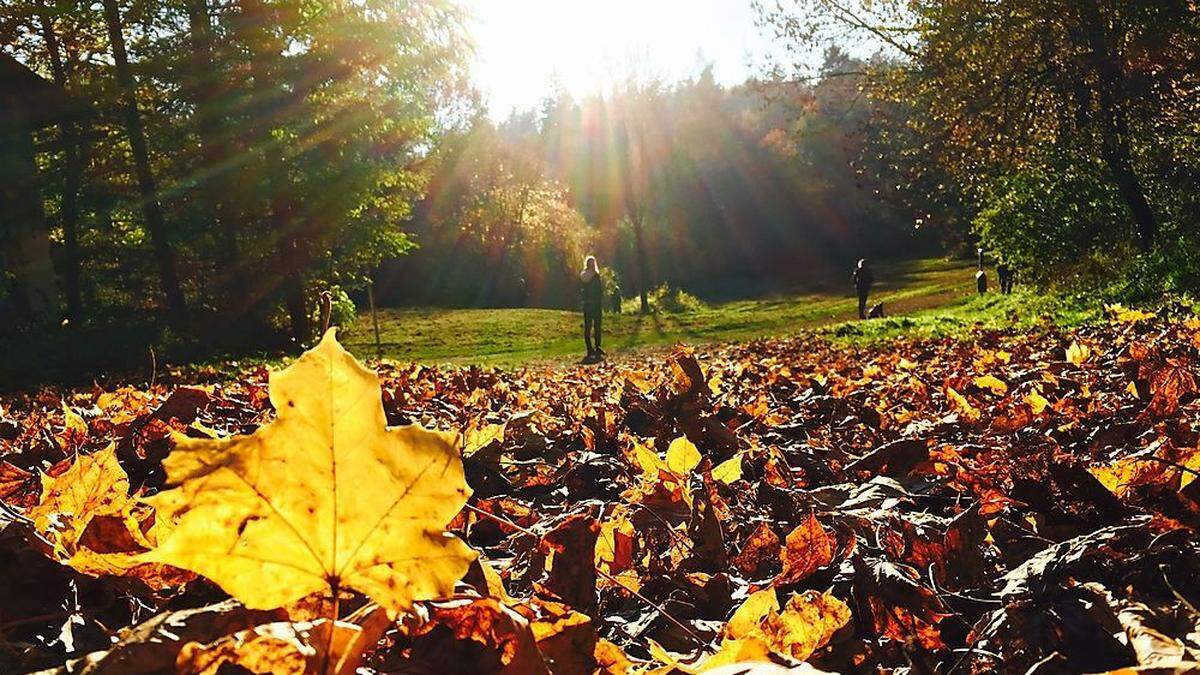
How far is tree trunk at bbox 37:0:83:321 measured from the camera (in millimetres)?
19878

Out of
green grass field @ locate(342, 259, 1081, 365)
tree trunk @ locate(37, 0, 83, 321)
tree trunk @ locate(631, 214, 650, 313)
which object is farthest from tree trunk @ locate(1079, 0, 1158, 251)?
tree trunk @ locate(37, 0, 83, 321)

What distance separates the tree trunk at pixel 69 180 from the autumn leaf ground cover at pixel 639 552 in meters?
21.5

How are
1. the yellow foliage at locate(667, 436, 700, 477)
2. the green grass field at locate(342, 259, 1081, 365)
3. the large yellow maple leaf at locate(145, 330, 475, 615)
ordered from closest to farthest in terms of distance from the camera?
the large yellow maple leaf at locate(145, 330, 475, 615) < the yellow foliage at locate(667, 436, 700, 477) < the green grass field at locate(342, 259, 1081, 365)

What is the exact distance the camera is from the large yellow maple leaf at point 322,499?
1.72 ft

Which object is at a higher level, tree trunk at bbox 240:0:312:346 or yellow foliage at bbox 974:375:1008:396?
tree trunk at bbox 240:0:312:346

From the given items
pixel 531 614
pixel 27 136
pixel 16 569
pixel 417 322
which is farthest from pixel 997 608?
pixel 417 322

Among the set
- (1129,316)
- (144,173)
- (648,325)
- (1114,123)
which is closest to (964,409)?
(1129,316)

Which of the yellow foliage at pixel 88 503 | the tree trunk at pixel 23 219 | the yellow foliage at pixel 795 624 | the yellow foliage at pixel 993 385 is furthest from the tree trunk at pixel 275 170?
the yellow foliage at pixel 795 624

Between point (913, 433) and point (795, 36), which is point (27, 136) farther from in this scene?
point (913, 433)

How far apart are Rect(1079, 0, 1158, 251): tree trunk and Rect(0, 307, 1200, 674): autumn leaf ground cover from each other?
13.2 m

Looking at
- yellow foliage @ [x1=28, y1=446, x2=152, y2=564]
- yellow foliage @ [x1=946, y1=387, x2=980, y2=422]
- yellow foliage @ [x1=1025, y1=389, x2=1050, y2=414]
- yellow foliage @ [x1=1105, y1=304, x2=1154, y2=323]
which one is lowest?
yellow foliage @ [x1=1105, y1=304, x2=1154, y2=323]

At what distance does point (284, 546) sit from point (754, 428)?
7.17 ft

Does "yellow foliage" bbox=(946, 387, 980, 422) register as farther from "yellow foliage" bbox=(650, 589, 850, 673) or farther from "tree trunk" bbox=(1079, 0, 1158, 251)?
"tree trunk" bbox=(1079, 0, 1158, 251)

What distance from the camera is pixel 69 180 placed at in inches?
789
